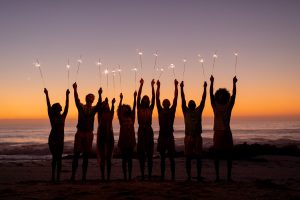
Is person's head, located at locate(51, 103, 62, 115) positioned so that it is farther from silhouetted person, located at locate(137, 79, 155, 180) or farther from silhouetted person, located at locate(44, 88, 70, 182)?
silhouetted person, located at locate(137, 79, 155, 180)

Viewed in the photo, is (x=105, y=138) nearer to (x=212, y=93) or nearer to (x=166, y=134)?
(x=166, y=134)

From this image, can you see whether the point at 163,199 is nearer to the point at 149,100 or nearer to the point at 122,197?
the point at 122,197

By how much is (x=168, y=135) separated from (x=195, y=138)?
75cm

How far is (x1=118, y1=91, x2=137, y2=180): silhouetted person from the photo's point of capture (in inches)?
346

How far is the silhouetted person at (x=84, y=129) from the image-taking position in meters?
8.53

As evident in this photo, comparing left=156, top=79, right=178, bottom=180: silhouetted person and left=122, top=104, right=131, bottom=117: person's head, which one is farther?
left=122, top=104, right=131, bottom=117: person's head

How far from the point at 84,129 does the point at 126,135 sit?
1.19 m

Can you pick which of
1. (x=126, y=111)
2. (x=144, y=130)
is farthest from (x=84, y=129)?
(x=144, y=130)

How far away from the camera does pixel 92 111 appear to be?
8727 mm

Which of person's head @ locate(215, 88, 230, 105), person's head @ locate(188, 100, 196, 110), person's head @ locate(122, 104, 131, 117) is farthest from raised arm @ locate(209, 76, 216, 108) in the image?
person's head @ locate(122, 104, 131, 117)

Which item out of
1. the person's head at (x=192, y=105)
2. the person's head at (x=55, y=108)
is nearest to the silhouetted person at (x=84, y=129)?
the person's head at (x=55, y=108)

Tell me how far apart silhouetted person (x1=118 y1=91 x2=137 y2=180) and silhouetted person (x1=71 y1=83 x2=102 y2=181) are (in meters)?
0.77

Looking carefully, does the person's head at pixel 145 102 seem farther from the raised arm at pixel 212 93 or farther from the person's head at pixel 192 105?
the raised arm at pixel 212 93

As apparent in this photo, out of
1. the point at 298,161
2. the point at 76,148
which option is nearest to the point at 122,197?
the point at 76,148
